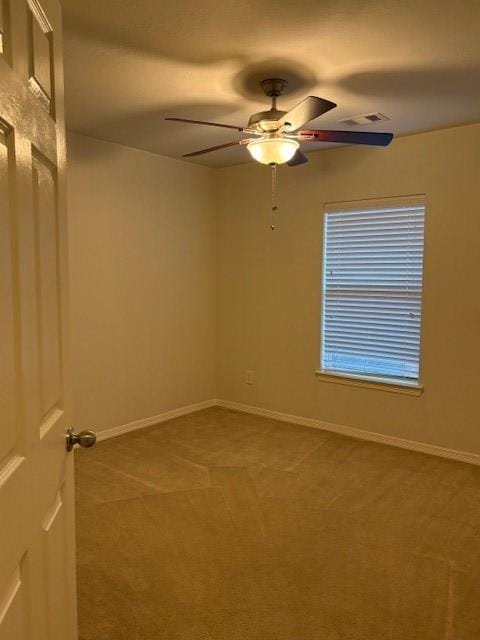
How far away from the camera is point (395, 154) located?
13.1ft

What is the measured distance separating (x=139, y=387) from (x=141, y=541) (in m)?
2.01

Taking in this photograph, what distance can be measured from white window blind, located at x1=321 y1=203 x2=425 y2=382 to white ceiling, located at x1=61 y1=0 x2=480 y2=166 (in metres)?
0.86

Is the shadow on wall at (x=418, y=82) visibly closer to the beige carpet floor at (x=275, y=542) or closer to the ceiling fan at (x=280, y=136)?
the ceiling fan at (x=280, y=136)

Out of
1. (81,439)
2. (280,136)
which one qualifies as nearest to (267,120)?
(280,136)

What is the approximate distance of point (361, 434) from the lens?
434cm

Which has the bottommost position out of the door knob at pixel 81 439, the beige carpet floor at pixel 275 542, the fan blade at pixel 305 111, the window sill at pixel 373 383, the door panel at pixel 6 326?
the beige carpet floor at pixel 275 542

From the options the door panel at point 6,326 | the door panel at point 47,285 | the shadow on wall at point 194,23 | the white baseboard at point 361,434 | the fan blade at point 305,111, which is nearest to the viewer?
the door panel at point 6,326

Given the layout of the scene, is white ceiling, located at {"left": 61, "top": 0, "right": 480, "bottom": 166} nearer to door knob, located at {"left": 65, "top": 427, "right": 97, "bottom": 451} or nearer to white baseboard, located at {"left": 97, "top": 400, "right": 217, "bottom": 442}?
door knob, located at {"left": 65, "top": 427, "right": 97, "bottom": 451}

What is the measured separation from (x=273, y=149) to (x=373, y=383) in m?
2.34

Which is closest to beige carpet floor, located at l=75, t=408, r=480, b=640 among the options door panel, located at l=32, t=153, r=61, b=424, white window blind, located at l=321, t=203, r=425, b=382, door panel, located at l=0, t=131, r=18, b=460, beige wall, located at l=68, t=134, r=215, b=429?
beige wall, located at l=68, t=134, r=215, b=429

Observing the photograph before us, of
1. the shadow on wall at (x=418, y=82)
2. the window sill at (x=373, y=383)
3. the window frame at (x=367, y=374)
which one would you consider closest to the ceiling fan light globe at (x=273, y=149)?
the shadow on wall at (x=418, y=82)

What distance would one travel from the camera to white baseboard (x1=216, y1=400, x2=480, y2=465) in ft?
12.7

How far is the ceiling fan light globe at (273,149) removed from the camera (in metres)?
2.65

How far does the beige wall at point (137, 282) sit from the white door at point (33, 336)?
2758 millimetres
